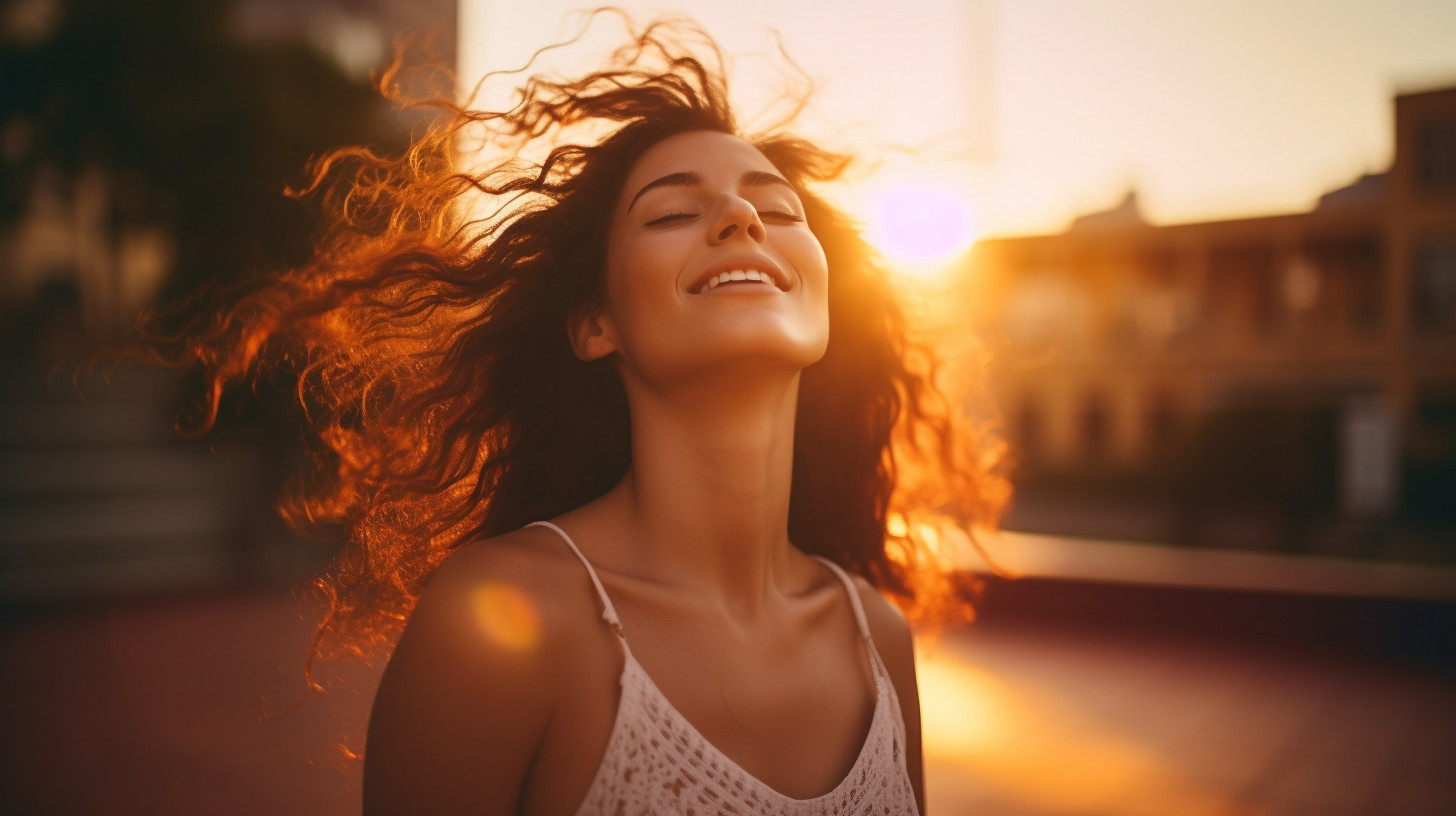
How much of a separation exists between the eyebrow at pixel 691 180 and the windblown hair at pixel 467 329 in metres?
0.18

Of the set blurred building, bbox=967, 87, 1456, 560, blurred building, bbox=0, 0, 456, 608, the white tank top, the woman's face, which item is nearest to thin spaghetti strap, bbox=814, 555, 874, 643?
the white tank top

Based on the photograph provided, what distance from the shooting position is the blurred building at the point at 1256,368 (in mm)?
22172

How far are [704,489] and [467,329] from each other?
0.73m

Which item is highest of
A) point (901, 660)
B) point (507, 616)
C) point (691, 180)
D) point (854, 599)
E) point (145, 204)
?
point (145, 204)

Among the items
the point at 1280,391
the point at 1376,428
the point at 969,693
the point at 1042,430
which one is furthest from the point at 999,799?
the point at 1042,430

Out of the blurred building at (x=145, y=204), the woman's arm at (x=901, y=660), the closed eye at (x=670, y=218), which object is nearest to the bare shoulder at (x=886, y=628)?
the woman's arm at (x=901, y=660)

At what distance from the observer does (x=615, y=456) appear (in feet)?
7.43

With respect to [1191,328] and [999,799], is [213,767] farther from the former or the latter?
[1191,328]

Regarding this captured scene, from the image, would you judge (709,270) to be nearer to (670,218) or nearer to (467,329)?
(670,218)

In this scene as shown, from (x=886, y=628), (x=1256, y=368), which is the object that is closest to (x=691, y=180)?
(x=886, y=628)

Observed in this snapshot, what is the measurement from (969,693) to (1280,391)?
98.5ft

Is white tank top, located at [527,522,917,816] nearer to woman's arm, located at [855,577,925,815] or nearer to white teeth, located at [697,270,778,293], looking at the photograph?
woman's arm, located at [855,577,925,815]

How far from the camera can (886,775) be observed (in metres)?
1.83

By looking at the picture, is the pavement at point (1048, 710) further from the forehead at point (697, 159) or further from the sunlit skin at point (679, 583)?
the forehead at point (697, 159)
